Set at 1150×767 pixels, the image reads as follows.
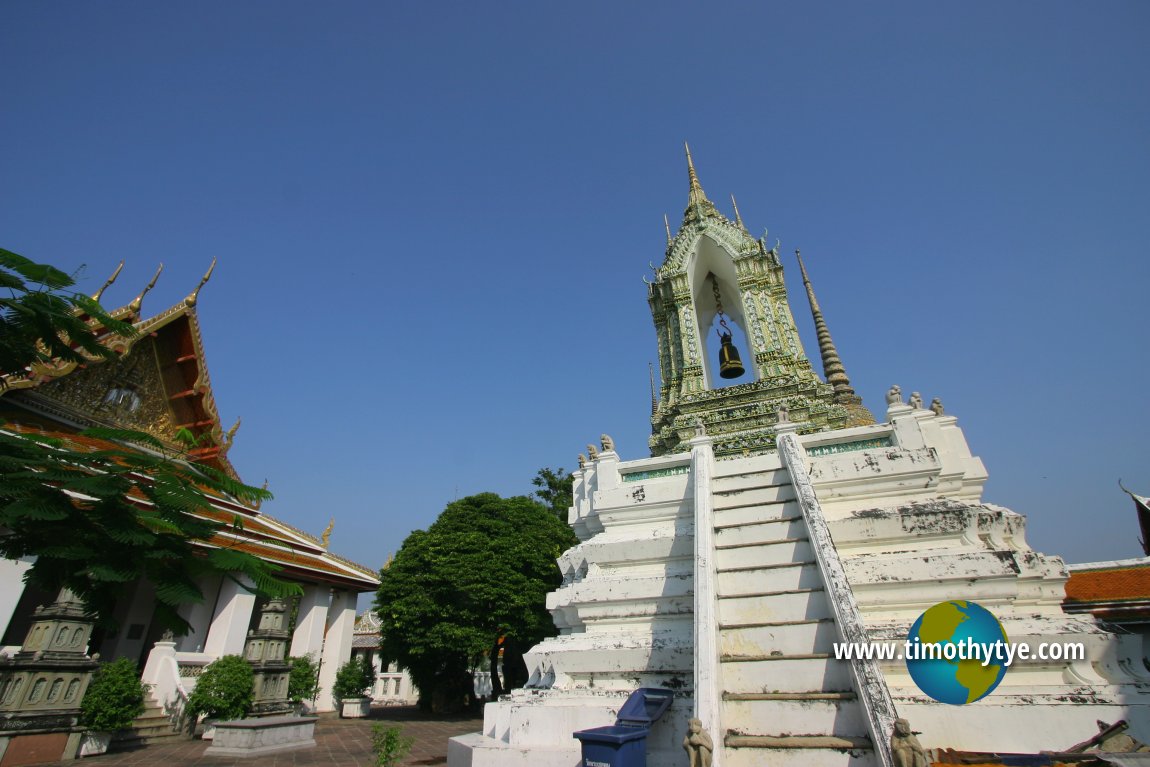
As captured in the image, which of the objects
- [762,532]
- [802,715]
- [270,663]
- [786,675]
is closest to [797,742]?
[802,715]

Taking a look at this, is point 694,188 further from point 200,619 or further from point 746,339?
point 200,619

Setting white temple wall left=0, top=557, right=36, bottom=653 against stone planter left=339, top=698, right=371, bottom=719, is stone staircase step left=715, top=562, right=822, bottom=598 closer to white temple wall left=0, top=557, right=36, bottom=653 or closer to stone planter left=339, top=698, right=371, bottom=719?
white temple wall left=0, top=557, right=36, bottom=653

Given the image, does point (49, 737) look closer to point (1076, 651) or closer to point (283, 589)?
point (283, 589)

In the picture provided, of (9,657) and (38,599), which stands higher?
(38,599)

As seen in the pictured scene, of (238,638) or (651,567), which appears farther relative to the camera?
(238,638)

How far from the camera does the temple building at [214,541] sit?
42.4ft

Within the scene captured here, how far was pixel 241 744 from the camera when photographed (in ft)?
32.8

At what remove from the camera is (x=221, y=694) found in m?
12.0

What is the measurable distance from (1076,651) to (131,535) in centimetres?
683

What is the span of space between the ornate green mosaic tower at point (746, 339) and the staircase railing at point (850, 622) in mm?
4192

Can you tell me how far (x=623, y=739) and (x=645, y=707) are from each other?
2.34 ft

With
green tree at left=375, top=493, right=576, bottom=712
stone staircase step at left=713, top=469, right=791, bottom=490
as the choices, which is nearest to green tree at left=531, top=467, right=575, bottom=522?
green tree at left=375, top=493, right=576, bottom=712

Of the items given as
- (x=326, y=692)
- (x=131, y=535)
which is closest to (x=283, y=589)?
(x=131, y=535)

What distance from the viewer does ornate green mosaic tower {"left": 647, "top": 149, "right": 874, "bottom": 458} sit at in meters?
10.8
